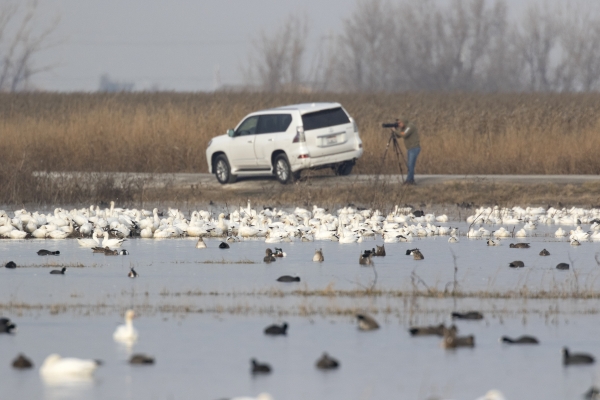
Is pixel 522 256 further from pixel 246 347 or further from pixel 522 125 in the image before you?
pixel 522 125

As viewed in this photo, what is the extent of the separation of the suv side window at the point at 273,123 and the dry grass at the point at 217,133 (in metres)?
3.29

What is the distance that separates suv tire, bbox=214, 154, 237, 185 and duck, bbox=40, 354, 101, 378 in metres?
20.2

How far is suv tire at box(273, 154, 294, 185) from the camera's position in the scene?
85.4 feet

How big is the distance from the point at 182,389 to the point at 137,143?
26.3 m

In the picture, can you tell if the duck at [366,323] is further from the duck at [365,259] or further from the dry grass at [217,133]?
the dry grass at [217,133]

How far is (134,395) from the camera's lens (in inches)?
265

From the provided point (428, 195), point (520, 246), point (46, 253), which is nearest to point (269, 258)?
point (46, 253)

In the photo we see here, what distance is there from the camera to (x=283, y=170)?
1031 inches

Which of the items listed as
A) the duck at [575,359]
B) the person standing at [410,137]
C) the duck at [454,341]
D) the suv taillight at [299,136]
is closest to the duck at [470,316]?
the duck at [454,341]

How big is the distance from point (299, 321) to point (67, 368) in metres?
2.78

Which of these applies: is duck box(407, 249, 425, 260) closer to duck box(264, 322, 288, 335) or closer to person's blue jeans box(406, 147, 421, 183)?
→ duck box(264, 322, 288, 335)

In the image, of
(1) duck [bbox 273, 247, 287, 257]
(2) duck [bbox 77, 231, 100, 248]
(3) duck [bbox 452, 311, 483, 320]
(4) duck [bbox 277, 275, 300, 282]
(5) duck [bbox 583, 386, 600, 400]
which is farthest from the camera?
(2) duck [bbox 77, 231, 100, 248]

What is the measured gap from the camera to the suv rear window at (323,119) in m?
25.9

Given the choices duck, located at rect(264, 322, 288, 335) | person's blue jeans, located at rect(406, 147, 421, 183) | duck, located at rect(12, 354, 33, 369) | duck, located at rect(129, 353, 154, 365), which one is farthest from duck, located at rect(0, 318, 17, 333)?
person's blue jeans, located at rect(406, 147, 421, 183)
